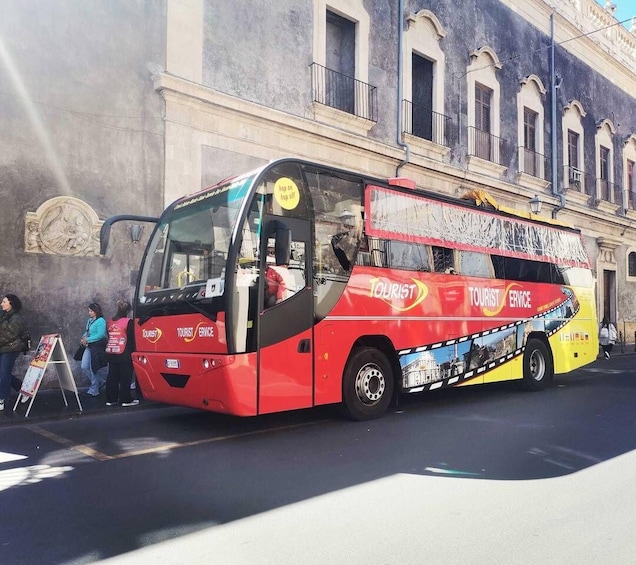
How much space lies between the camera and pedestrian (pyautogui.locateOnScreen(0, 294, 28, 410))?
28.7ft

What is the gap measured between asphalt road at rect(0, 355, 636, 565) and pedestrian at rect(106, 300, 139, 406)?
119 centimetres

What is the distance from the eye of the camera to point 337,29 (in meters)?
15.8

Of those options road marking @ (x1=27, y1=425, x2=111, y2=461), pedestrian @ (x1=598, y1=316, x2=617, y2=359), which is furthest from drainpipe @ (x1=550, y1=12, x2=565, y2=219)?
road marking @ (x1=27, y1=425, x2=111, y2=461)

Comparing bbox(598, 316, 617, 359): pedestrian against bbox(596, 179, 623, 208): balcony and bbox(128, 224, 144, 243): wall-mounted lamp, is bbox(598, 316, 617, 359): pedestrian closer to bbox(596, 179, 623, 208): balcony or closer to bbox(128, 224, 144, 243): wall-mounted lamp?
bbox(596, 179, 623, 208): balcony

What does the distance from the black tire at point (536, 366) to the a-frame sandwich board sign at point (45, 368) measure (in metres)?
7.84

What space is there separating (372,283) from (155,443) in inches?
136

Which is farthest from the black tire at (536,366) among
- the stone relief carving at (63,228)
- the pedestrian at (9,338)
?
the pedestrian at (9,338)

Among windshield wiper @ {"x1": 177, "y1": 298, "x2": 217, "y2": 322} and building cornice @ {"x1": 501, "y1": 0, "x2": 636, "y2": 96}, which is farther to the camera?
building cornice @ {"x1": 501, "y1": 0, "x2": 636, "y2": 96}

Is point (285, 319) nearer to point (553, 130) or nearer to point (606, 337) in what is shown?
point (606, 337)

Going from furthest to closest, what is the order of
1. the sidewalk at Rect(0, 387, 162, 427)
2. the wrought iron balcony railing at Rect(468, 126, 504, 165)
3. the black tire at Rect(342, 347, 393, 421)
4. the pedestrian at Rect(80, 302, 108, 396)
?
the wrought iron balcony railing at Rect(468, 126, 504, 165), the pedestrian at Rect(80, 302, 108, 396), the sidewalk at Rect(0, 387, 162, 427), the black tire at Rect(342, 347, 393, 421)

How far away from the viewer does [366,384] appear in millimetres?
7852

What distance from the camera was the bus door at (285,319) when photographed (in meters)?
6.64

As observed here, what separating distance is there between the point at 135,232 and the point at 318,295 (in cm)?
543

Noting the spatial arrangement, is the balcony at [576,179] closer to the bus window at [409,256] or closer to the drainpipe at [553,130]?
the drainpipe at [553,130]
